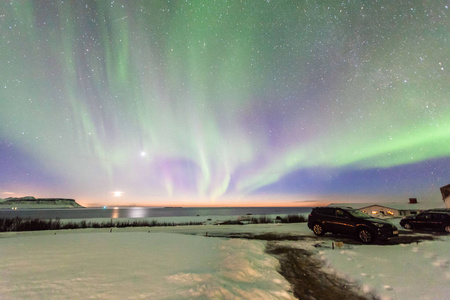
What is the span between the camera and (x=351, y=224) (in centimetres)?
1155

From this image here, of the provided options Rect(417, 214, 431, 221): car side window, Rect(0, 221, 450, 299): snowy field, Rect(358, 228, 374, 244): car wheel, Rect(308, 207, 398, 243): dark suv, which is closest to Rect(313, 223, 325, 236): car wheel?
Rect(308, 207, 398, 243): dark suv

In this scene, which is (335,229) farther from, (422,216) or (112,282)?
(112,282)

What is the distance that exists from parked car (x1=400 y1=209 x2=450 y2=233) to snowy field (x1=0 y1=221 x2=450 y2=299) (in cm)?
983

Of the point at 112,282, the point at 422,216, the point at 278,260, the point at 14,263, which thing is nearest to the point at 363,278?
the point at 278,260

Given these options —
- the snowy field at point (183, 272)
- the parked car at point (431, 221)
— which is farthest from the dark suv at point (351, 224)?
the parked car at point (431, 221)

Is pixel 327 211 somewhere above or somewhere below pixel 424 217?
above

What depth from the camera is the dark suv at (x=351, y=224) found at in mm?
10680

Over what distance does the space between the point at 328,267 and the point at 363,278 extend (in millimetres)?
1367

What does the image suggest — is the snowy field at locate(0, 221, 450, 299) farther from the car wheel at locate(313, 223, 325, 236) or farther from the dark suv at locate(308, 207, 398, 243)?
the car wheel at locate(313, 223, 325, 236)

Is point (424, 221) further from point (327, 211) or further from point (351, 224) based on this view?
point (351, 224)

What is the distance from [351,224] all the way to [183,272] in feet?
33.2

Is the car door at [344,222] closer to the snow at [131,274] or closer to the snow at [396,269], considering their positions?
the snow at [396,269]

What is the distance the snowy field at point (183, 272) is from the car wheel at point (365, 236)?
6.56 feet

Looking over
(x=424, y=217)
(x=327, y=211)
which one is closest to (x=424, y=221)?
(x=424, y=217)
